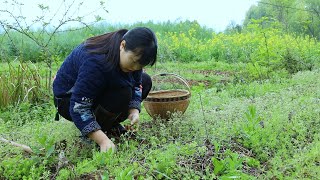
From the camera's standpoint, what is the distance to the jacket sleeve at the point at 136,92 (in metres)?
3.18

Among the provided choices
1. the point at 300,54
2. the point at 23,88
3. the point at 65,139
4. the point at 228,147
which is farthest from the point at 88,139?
the point at 300,54

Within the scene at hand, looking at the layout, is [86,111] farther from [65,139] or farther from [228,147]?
[228,147]

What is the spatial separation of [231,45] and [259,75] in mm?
3829

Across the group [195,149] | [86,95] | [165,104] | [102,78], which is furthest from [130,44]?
[165,104]

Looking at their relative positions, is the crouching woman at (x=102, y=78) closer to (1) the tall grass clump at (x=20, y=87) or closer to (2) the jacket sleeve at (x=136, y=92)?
(2) the jacket sleeve at (x=136, y=92)

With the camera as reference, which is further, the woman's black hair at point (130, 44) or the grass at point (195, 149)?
the woman's black hair at point (130, 44)

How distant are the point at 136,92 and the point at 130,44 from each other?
699 millimetres

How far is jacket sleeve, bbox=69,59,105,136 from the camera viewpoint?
2.64m

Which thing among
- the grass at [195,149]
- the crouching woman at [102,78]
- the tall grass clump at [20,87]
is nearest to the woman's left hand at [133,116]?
the crouching woman at [102,78]

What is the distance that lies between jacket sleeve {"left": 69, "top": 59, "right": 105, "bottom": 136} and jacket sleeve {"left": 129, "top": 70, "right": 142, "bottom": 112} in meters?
0.54

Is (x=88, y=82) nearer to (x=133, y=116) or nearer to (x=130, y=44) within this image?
(x=130, y=44)

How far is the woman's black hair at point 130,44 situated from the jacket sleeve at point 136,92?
437 mm

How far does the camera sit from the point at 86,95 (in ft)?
8.71

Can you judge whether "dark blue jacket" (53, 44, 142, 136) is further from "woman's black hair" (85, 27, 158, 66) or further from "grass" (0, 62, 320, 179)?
"grass" (0, 62, 320, 179)
